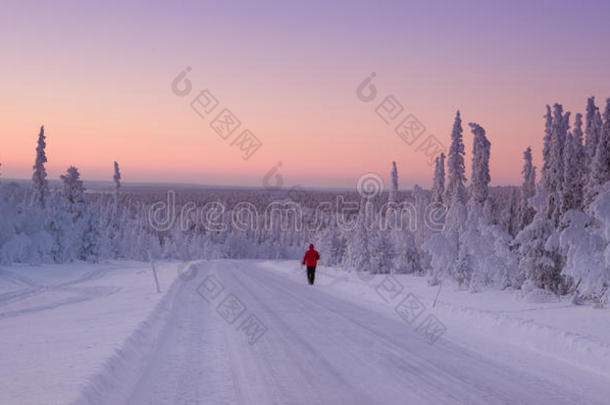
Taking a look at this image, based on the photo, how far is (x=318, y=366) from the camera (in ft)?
27.8

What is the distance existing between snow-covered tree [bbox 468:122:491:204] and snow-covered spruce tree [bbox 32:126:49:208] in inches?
2130

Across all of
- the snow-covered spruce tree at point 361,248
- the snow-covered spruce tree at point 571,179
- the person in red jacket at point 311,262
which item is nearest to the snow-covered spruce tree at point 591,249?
the snow-covered spruce tree at point 571,179

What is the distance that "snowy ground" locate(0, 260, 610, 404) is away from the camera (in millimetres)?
6852

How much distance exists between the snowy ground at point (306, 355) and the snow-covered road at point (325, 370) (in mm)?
27

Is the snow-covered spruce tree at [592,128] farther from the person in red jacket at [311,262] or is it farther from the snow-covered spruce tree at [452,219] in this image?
the person in red jacket at [311,262]

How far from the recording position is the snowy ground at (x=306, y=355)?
→ 270 inches

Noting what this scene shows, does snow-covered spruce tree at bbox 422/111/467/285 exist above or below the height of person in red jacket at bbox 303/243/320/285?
above

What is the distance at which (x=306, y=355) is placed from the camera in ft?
30.6

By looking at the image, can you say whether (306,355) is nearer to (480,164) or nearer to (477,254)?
(477,254)

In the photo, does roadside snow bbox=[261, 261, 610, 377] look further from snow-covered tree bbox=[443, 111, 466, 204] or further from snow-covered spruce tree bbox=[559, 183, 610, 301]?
snow-covered tree bbox=[443, 111, 466, 204]

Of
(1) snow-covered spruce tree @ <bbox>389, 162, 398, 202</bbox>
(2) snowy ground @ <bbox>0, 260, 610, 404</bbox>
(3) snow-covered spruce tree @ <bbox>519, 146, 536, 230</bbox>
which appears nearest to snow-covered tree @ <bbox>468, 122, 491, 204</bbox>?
(2) snowy ground @ <bbox>0, 260, 610, 404</bbox>

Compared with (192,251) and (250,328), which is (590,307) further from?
(192,251)

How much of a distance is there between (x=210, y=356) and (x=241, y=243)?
160m

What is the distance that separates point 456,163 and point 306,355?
25.0 meters
